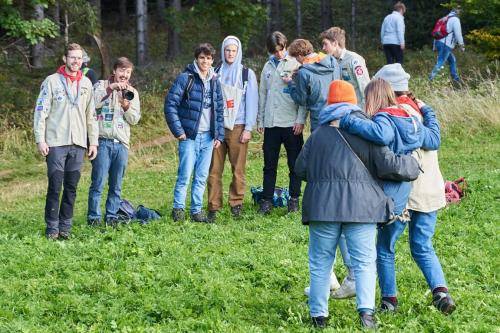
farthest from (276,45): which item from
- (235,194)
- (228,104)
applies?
(235,194)

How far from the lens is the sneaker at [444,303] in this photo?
6.39 meters

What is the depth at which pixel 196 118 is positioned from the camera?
988cm

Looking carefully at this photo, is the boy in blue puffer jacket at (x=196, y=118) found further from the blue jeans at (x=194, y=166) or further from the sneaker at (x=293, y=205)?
the sneaker at (x=293, y=205)

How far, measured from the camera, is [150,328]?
600cm

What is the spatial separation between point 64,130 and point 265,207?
276cm

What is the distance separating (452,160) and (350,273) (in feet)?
24.8

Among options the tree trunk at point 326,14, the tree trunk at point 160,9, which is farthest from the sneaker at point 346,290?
the tree trunk at point 160,9

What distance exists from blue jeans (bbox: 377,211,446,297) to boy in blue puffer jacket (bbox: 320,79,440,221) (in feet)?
0.84

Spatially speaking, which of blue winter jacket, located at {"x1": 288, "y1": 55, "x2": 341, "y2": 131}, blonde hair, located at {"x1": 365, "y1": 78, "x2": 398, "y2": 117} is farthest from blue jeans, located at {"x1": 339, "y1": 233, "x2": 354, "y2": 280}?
blue winter jacket, located at {"x1": 288, "y1": 55, "x2": 341, "y2": 131}

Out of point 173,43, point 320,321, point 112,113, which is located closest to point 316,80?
point 112,113

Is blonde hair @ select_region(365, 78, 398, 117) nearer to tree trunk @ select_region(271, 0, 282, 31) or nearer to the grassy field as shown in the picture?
the grassy field

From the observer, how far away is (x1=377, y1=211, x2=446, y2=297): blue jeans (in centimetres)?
639

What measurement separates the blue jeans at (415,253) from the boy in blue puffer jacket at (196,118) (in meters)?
3.94

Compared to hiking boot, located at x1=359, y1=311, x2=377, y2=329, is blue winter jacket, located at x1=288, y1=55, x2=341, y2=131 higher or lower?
higher
